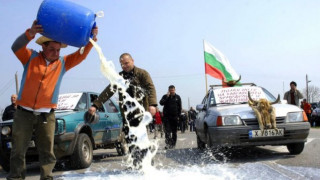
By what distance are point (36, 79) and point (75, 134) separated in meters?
2.93

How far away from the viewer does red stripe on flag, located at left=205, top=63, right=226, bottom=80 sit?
1425cm

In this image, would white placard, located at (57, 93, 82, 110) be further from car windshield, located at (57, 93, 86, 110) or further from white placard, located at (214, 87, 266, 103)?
white placard, located at (214, 87, 266, 103)

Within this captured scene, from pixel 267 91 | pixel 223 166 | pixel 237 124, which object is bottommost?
pixel 223 166

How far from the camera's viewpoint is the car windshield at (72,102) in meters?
8.33

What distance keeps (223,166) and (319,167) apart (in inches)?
58.4

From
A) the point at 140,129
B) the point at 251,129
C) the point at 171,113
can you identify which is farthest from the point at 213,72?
the point at 140,129

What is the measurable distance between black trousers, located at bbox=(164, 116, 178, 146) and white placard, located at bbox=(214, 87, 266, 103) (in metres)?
2.84

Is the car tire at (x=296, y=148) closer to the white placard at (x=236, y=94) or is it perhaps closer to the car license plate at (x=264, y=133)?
the car license plate at (x=264, y=133)

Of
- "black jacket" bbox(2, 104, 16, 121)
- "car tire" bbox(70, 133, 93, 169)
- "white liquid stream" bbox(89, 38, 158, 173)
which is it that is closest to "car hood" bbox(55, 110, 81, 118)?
"car tire" bbox(70, 133, 93, 169)

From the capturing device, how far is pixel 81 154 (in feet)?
24.8

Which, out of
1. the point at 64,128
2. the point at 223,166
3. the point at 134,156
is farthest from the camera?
the point at 64,128

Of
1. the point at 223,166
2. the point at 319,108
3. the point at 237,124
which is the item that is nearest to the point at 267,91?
the point at 237,124

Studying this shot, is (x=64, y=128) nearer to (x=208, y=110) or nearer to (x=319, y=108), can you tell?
(x=208, y=110)

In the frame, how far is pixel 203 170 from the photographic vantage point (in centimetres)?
631
